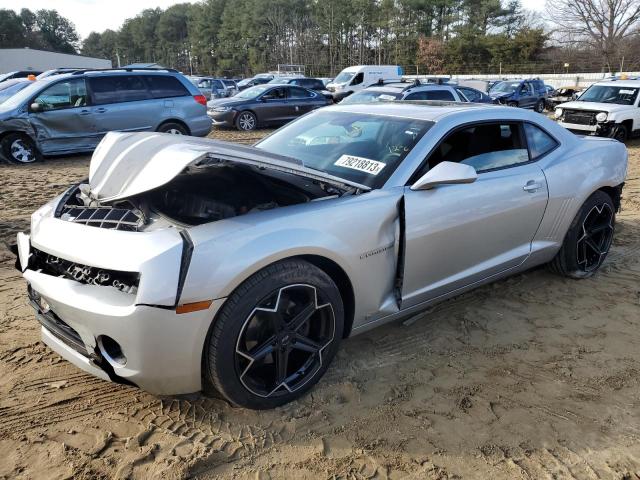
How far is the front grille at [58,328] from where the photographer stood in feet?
7.82

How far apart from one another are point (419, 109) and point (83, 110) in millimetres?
7997

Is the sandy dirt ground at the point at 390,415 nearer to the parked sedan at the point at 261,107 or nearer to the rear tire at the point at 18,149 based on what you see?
the rear tire at the point at 18,149

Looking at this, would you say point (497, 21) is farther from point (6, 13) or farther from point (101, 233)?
point (6, 13)

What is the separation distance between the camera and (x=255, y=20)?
77188 mm

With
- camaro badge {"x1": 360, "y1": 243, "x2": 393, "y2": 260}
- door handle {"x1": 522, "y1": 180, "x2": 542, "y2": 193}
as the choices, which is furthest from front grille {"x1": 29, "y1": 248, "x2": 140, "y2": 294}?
door handle {"x1": 522, "y1": 180, "x2": 542, "y2": 193}

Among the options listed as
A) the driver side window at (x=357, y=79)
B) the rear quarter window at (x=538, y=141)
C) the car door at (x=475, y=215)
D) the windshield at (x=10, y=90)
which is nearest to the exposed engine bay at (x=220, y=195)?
the car door at (x=475, y=215)

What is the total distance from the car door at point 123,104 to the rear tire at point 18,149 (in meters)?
1.28

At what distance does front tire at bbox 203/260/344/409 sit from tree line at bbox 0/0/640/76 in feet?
150

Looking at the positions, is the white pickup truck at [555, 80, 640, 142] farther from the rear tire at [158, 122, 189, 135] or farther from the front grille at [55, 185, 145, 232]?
the front grille at [55, 185, 145, 232]

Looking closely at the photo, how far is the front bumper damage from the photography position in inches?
81.9

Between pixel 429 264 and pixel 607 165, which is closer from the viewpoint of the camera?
pixel 429 264

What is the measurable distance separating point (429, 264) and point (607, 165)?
87.9 inches

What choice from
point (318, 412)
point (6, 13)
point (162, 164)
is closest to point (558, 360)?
point (318, 412)

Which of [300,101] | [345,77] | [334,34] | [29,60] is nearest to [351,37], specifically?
[334,34]
